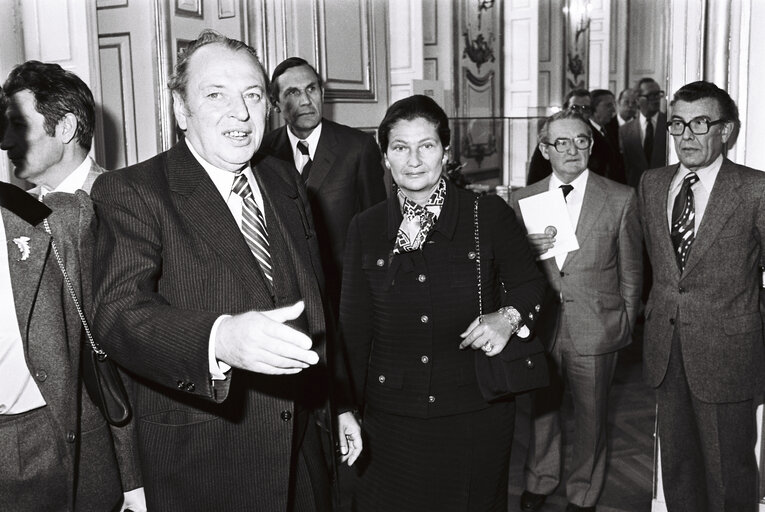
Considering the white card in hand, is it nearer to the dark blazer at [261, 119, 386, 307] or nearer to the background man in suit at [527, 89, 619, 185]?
the dark blazer at [261, 119, 386, 307]

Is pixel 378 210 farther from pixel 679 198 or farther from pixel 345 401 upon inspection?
pixel 679 198

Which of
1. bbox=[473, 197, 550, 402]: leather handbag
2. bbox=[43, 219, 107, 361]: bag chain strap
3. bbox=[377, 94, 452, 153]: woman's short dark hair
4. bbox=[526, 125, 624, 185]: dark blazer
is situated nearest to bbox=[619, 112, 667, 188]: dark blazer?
bbox=[526, 125, 624, 185]: dark blazer

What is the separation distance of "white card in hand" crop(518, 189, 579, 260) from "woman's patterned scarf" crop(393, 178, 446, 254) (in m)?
0.87

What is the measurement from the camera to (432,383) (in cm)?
224

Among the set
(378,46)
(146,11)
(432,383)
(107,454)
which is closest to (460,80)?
(378,46)

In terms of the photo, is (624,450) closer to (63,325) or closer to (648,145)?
(63,325)

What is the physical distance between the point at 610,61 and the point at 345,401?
10.8 meters

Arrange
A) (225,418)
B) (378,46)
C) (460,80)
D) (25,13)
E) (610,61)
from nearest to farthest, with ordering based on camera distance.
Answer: (225,418)
(25,13)
(378,46)
(460,80)
(610,61)

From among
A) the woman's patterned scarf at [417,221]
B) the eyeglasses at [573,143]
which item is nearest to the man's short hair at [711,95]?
the eyeglasses at [573,143]

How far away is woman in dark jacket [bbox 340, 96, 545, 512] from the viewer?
2240mm

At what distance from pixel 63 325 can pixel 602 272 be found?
215 centimetres

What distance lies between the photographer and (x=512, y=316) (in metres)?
2.21

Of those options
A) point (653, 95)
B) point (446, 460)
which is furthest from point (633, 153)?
point (446, 460)

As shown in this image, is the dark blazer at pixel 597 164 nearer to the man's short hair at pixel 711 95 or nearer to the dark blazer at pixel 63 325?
the man's short hair at pixel 711 95
